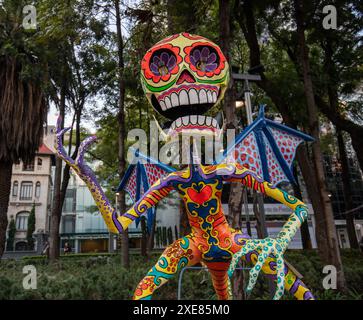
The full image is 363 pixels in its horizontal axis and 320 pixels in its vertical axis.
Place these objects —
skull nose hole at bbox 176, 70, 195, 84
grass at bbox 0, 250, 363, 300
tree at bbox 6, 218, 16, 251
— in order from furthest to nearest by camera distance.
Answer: tree at bbox 6, 218, 16, 251 → grass at bbox 0, 250, 363, 300 → skull nose hole at bbox 176, 70, 195, 84

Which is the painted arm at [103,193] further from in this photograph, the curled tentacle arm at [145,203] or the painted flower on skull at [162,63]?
the painted flower on skull at [162,63]

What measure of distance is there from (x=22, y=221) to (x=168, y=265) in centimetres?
3134

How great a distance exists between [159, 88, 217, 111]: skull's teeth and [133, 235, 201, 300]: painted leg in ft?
4.09

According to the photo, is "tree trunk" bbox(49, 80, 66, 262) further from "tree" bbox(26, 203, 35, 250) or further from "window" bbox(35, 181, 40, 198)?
"window" bbox(35, 181, 40, 198)

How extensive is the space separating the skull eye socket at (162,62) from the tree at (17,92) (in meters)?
7.11

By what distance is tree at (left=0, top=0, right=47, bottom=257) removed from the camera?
9.17 m

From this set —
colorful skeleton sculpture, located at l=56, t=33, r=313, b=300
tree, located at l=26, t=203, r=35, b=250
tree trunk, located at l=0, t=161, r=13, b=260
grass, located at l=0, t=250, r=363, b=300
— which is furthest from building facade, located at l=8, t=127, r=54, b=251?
colorful skeleton sculpture, located at l=56, t=33, r=313, b=300

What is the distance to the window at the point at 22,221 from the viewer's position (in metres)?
29.8

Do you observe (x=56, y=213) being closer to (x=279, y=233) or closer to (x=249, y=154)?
(x=249, y=154)

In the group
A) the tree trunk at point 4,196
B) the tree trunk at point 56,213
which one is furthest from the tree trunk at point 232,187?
the tree trunk at point 4,196

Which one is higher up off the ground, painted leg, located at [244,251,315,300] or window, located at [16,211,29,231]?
window, located at [16,211,29,231]

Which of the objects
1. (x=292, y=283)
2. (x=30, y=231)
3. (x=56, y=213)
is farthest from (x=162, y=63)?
(x=30, y=231)
